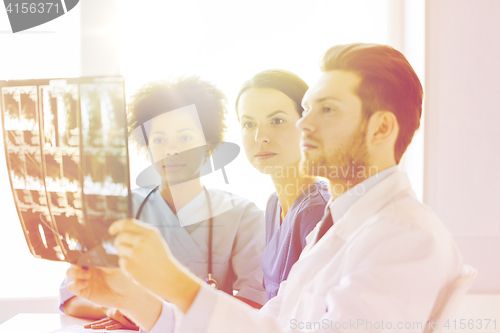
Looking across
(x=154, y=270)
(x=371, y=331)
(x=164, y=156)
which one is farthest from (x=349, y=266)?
(x=164, y=156)

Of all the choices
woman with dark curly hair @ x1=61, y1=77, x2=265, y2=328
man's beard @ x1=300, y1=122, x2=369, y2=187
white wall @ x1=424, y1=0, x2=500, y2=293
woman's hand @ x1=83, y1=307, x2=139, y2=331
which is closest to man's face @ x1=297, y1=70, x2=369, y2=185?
man's beard @ x1=300, y1=122, x2=369, y2=187

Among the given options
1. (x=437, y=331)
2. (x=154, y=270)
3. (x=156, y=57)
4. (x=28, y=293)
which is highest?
(x=156, y=57)

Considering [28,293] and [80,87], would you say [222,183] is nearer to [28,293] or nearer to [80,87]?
[80,87]

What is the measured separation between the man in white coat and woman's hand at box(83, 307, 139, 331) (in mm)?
246

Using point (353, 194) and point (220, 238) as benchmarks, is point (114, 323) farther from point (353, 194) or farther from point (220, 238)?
point (353, 194)

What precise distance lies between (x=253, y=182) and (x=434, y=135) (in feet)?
2.31

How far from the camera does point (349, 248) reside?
1.53 ft

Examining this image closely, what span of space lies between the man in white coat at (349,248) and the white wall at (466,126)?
836mm

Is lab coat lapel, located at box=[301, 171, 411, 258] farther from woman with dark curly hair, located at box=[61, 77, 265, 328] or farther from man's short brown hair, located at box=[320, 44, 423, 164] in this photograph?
woman with dark curly hair, located at box=[61, 77, 265, 328]

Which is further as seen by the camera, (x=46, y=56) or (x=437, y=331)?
(x=46, y=56)

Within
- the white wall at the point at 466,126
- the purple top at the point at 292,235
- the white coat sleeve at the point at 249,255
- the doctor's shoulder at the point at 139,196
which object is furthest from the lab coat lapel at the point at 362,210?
the white wall at the point at 466,126

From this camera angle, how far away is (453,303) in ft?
1.47

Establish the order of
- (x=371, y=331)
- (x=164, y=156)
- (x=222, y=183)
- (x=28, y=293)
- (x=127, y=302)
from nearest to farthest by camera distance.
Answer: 1. (x=371, y=331)
2. (x=127, y=302)
3. (x=164, y=156)
4. (x=222, y=183)
5. (x=28, y=293)

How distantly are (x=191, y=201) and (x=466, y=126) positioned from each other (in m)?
0.98
